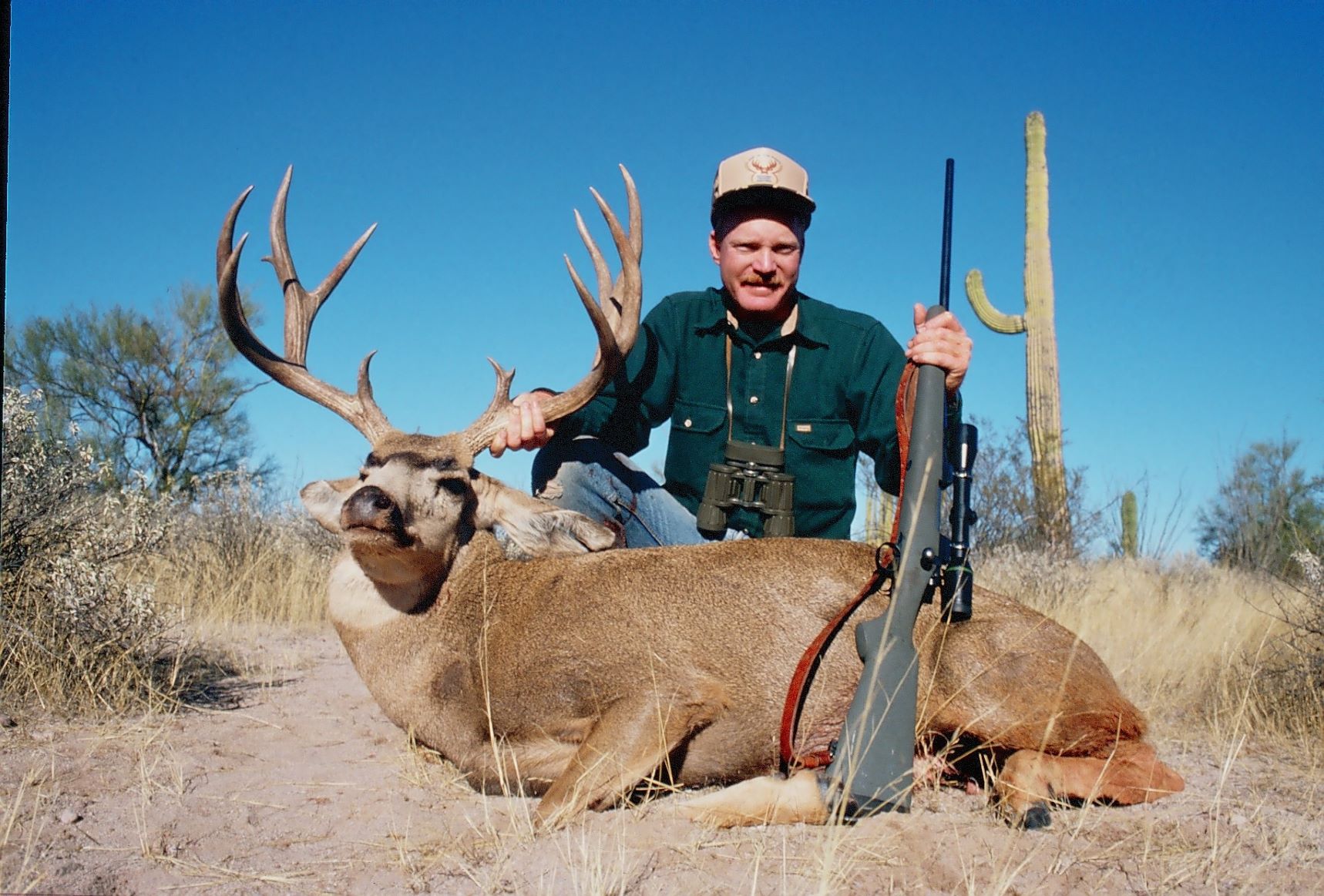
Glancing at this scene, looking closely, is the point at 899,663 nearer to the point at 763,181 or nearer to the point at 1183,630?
the point at 763,181

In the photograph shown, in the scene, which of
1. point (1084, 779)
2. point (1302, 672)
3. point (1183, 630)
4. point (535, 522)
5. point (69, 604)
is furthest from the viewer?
point (1183, 630)

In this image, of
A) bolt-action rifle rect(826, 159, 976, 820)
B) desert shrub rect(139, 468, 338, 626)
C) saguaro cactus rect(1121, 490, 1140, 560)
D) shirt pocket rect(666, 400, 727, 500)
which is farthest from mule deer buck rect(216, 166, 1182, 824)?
saguaro cactus rect(1121, 490, 1140, 560)

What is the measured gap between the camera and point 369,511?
146 inches

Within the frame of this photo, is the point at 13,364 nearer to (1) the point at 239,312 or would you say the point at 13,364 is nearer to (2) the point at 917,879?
(1) the point at 239,312

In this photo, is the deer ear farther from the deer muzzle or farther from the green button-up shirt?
the green button-up shirt

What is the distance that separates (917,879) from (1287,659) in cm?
385

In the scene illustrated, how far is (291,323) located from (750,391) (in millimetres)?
2374

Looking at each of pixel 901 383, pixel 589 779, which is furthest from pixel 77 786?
pixel 901 383

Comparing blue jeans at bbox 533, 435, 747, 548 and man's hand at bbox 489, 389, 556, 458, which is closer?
man's hand at bbox 489, 389, 556, 458

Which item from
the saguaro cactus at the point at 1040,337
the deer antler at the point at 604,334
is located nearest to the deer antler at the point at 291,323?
the deer antler at the point at 604,334

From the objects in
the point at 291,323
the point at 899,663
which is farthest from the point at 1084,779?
the point at 291,323

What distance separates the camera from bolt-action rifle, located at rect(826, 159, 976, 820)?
3.06 metres

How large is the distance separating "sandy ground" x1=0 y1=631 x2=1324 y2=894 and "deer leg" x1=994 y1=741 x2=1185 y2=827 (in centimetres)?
7

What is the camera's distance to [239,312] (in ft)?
14.6
